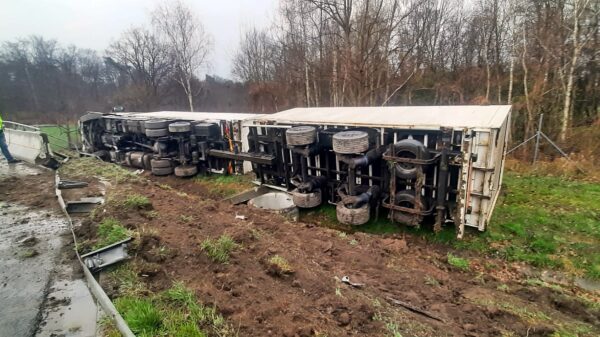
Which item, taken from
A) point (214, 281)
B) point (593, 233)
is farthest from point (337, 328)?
point (593, 233)

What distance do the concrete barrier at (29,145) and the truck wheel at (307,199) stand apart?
8.52 metres

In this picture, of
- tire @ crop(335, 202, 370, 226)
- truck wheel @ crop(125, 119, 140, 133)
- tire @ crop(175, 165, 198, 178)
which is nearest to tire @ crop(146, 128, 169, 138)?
tire @ crop(175, 165, 198, 178)

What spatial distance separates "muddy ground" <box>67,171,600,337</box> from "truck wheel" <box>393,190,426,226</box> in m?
0.41

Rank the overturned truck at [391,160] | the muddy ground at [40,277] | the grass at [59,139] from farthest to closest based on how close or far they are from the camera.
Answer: the grass at [59,139] < the overturned truck at [391,160] < the muddy ground at [40,277]

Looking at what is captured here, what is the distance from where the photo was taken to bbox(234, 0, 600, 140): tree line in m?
11.2

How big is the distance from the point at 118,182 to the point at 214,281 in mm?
5980

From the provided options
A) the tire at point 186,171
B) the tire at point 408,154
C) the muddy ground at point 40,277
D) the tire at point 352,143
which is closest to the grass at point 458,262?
the tire at point 408,154

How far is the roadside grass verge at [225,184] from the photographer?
323 inches

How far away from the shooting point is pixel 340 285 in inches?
129

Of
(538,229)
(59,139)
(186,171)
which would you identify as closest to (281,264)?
(538,229)

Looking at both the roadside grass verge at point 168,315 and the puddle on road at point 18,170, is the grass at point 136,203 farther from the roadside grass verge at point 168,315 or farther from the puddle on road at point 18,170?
the puddle on road at point 18,170

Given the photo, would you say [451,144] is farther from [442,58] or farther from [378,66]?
[442,58]

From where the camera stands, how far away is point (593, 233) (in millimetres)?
4973

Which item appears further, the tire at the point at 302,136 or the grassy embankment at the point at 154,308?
the tire at the point at 302,136
